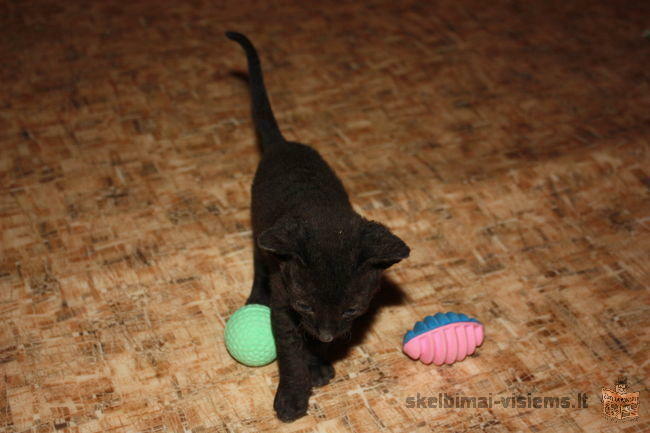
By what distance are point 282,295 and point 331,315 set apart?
0.28 metres

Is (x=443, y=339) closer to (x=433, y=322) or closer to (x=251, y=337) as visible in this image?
(x=433, y=322)

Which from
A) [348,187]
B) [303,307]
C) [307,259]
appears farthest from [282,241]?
[348,187]

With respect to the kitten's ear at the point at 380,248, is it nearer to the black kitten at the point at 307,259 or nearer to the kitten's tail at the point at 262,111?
the black kitten at the point at 307,259

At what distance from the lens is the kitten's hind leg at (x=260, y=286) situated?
2793 millimetres

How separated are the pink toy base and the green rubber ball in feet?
1.98

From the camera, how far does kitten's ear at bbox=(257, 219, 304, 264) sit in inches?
81.5

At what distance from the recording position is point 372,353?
2.68m

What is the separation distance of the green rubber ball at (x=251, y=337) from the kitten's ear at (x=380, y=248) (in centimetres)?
63

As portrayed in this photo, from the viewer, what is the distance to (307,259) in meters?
2.08

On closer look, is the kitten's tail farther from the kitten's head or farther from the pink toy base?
the pink toy base

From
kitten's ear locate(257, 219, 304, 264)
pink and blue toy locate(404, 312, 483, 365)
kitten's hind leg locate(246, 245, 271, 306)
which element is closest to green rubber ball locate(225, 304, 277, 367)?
kitten's hind leg locate(246, 245, 271, 306)

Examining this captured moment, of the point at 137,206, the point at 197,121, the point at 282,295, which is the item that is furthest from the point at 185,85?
the point at 282,295

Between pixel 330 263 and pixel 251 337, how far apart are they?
0.63 meters

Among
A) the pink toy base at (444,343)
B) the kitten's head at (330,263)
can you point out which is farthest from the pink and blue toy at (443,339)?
the kitten's head at (330,263)
